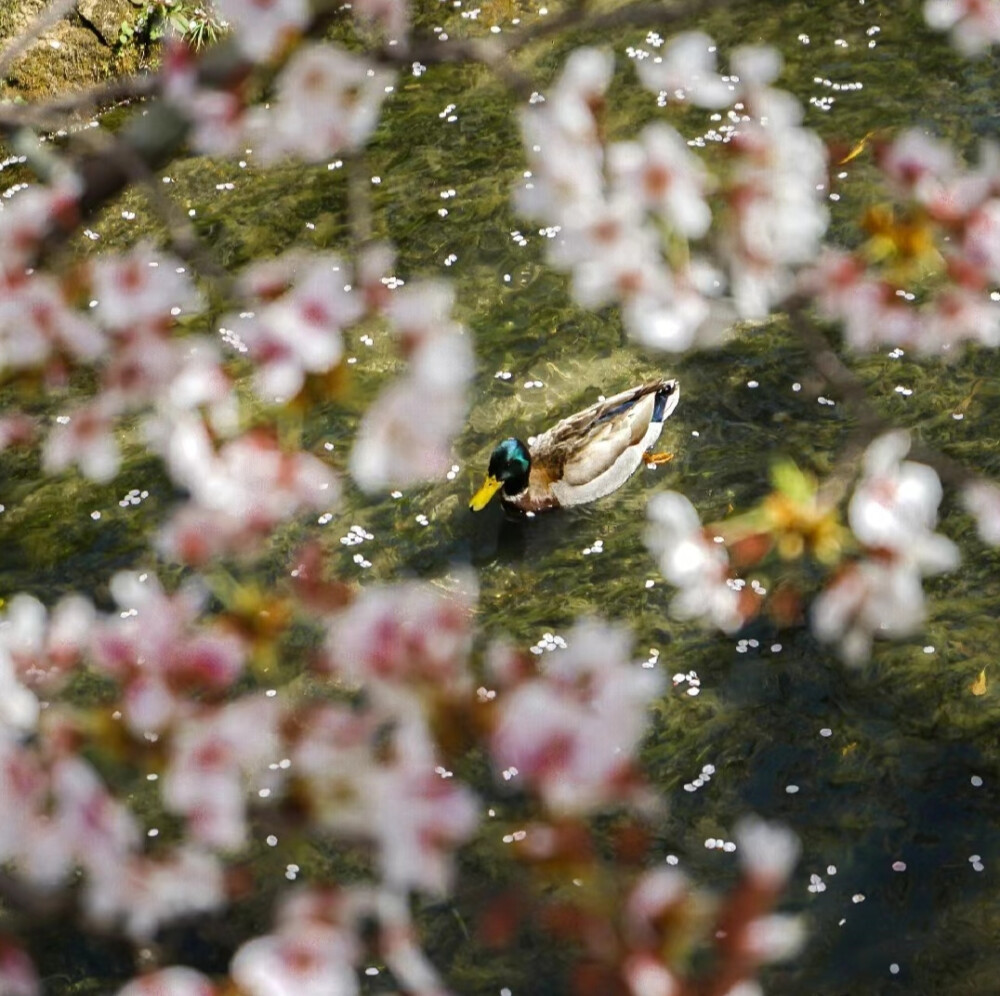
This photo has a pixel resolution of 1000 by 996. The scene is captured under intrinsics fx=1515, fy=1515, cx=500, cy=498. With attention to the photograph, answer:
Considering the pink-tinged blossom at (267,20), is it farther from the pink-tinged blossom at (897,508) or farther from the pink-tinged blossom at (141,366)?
the pink-tinged blossom at (897,508)

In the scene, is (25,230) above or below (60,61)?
above

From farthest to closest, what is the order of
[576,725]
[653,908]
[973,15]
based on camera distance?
[973,15]
[653,908]
[576,725]

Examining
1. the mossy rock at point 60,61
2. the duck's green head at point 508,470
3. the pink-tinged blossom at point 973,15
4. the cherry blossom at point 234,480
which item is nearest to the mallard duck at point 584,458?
the duck's green head at point 508,470

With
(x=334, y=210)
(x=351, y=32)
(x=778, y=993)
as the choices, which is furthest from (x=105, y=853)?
(x=351, y=32)

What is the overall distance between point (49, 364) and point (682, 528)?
1073 millimetres

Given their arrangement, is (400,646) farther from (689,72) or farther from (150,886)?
(689,72)

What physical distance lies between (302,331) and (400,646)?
0.50 meters

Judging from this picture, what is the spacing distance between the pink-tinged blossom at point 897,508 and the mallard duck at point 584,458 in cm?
330

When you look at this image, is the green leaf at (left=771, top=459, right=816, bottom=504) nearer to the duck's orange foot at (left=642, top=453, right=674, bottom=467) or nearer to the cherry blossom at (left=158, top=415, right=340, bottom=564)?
the cherry blossom at (left=158, top=415, right=340, bottom=564)

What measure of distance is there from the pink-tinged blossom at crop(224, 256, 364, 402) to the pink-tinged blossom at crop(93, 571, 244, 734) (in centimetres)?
36

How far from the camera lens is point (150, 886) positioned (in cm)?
216

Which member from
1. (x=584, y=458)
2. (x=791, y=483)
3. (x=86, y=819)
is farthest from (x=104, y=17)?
(x=791, y=483)

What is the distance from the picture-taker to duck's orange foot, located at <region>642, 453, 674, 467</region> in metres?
5.73

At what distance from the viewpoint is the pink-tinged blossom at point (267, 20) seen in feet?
6.15
